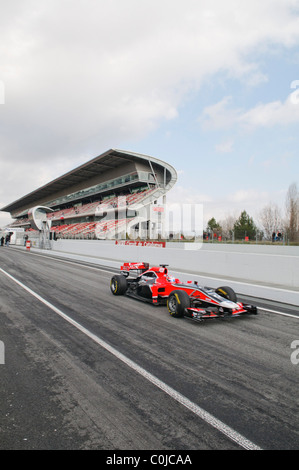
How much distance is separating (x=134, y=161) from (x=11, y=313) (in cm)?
3582

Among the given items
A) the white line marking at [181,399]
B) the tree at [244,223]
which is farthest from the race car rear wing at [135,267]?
the tree at [244,223]

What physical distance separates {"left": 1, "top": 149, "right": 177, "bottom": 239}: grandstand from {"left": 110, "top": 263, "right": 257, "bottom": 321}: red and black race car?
1921 centimetres

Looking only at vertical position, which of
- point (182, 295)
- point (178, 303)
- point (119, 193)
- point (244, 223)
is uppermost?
point (119, 193)

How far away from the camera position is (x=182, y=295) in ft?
20.2

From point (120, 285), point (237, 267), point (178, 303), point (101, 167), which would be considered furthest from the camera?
point (101, 167)

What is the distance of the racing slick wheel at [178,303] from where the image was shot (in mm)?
5969

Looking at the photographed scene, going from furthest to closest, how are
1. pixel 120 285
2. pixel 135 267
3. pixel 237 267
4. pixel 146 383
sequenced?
pixel 237 267, pixel 135 267, pixel 120 285, pixel 146 383

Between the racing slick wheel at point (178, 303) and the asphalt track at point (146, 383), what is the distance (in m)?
0.24

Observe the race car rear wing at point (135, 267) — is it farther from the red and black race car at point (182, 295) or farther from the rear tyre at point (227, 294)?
the rear tyre at point (227, 294)

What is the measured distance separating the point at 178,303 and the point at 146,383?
275 centimetres

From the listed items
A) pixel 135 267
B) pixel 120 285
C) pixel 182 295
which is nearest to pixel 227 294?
pixel 182 295

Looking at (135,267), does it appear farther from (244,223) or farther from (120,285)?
(244,223)

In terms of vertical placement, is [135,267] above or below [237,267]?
above

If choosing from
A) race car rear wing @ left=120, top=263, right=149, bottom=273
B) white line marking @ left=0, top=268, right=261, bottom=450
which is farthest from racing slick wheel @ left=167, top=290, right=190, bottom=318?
race car rear wing @ left=120, top=263, right=149, bottom=273
